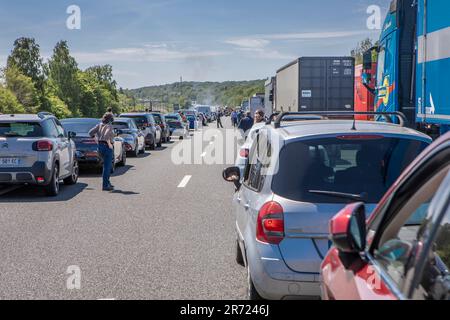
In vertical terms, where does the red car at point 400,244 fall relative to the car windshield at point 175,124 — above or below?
above

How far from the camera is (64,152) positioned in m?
14.5

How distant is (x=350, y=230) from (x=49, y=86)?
72.5m

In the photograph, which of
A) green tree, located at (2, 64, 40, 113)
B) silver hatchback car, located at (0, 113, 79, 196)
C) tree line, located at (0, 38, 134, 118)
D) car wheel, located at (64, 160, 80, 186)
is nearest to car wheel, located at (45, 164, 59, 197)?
silver hatchback car, located at (0, 113, 79, 196)

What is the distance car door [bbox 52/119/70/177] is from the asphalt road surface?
0.43m

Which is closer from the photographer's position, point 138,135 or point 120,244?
point 120,244

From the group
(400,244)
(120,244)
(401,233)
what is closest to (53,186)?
(120,244)

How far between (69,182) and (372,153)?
11.4 metres

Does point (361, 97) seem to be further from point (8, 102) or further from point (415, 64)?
point (8, 102)

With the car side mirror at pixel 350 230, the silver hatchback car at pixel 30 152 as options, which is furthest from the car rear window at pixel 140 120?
the car side mirror at pixel 350 230

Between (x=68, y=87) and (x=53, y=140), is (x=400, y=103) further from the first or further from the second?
(x=68, y=87)

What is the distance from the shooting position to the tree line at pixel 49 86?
5891cm

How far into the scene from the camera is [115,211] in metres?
11.5

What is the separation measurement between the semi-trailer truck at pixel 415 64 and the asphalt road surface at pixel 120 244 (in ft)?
11.1

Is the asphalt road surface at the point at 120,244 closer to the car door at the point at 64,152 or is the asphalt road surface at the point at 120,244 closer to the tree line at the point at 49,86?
the car door at the point at 64,152
